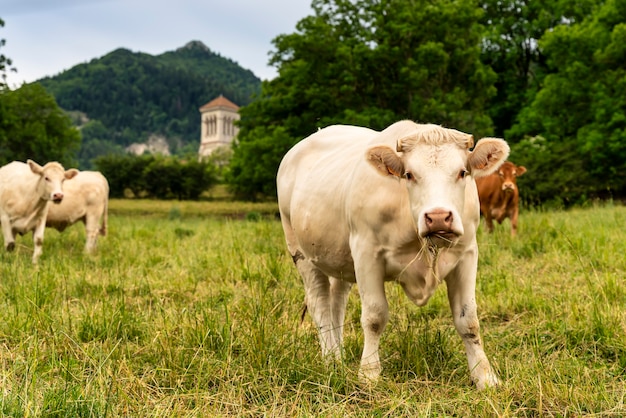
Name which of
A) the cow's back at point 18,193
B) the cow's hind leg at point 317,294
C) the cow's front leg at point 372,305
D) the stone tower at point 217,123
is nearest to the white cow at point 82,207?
the cow's back at point 18,193

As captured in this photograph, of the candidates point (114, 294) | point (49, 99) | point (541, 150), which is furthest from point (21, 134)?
point (114, 294)

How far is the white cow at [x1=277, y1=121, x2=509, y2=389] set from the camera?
2873mm

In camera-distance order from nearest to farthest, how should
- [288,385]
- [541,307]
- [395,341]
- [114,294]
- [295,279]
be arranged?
[288,385] → [395,341] → [541,307] → [114,294] → [295,279]

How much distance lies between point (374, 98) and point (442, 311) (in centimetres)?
1927

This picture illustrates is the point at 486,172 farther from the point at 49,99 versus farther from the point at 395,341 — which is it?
the point at 49,99

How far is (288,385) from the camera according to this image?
3.01 m

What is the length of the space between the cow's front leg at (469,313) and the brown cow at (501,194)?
24.6ft

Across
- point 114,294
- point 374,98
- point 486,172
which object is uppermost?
point 374,98

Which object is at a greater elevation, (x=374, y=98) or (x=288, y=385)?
(x=374, y=98)

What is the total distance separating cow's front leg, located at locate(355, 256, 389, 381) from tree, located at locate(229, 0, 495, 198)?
723 inches

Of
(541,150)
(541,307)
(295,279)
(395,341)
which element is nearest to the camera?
(395,341)

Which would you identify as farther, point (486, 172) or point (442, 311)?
point (442, 311)

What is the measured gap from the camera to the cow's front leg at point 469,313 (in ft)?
10.5

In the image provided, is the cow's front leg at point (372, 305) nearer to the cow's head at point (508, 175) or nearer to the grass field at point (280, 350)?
the grass field at point (280, 350)
